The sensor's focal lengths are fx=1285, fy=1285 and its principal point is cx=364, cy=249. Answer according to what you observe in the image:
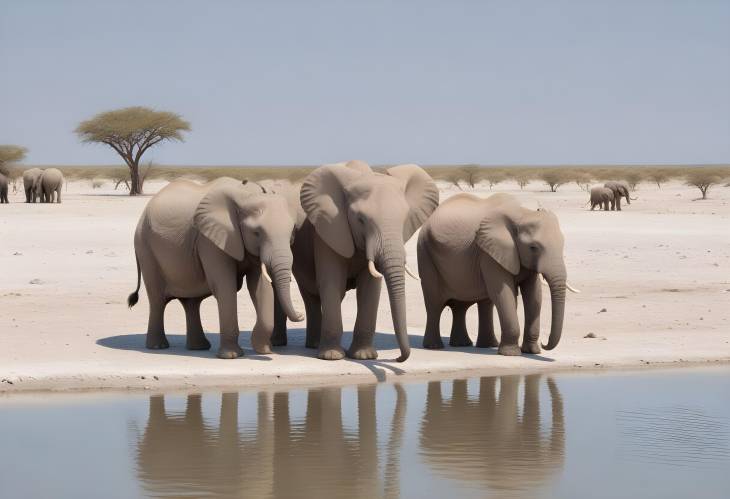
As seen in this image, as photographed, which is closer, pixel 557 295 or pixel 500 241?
pixel 557 295

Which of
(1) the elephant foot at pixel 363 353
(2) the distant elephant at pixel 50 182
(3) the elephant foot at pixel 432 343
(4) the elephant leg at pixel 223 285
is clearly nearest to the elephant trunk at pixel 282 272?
(4) the elephant leg at pixel 223 285

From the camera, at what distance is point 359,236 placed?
12258 mm

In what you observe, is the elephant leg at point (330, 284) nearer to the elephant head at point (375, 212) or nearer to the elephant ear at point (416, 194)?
the elephant head at point (375, 212)

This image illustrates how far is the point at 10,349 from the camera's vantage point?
1326 cm

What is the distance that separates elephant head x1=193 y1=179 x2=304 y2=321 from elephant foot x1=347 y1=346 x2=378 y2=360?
90 cm

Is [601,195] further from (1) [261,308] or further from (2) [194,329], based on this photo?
(1) [261,308]

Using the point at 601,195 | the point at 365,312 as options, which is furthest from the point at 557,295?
the point at 601,195

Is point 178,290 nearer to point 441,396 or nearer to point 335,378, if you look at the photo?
point 335,378

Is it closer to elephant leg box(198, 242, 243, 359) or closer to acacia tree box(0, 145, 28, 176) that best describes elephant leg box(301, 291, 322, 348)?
elephant leg box(198, 242, 243, 359)

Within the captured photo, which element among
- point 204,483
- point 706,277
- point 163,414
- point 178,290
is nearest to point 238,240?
point 178,290

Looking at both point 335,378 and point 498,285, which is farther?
point 498,285

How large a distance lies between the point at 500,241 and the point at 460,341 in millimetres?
1590

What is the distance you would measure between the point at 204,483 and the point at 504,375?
16.3 feet

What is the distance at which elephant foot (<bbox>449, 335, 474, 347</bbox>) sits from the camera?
1422cm
